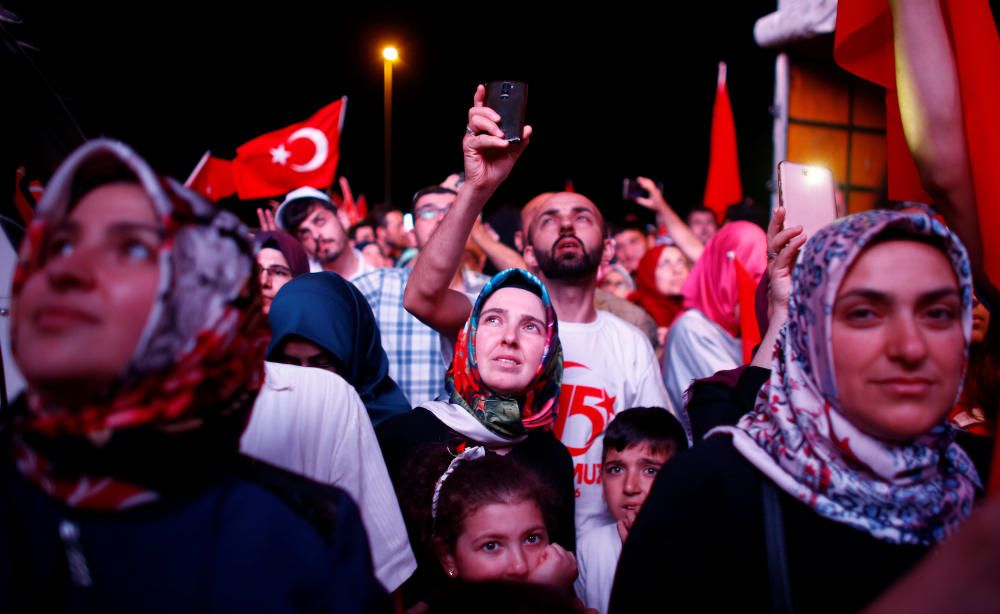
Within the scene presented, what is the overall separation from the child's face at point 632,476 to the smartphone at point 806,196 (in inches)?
37.4

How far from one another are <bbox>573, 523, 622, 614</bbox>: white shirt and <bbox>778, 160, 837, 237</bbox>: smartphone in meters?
1.16

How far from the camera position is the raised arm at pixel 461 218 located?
2.39 metres

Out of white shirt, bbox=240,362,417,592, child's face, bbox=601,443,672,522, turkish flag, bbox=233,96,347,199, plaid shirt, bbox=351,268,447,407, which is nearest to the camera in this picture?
white shirt, bbox=240,362,417,592

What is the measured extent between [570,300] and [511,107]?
1202mm

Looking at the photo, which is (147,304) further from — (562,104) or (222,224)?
(562,104)

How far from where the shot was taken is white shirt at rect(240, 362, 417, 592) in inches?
66.8

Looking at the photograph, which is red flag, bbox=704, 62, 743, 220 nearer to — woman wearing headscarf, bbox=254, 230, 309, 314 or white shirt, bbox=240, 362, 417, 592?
woman wearing headscarf, bbox=254, 230, 309, 314

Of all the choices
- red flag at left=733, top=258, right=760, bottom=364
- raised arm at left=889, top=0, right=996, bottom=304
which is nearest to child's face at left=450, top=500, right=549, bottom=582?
raised arm at left=889, top=0, right=996, bottom=304

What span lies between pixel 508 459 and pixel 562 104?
26479 millimetres

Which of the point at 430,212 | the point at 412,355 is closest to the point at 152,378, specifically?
the point at 412,355

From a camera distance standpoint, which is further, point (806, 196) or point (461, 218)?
point (461, 218)

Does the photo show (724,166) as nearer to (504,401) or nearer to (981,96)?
(504,401)

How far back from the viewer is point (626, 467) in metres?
2.70

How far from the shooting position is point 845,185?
690 centimetres
